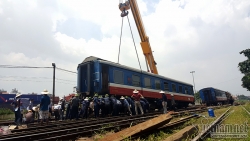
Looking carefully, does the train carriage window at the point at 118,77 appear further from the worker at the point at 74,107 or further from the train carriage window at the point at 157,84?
the train carriage window at the point at 157,84

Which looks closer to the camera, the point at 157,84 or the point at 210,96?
the point at 157,84

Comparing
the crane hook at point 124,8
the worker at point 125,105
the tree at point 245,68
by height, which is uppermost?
the crane hook at point 124,8

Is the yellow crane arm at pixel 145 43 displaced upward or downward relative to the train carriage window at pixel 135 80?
upward

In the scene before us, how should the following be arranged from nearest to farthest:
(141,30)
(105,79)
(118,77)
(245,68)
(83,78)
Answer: (105,79), (118,77), (83,78), (141,30), (245,68)

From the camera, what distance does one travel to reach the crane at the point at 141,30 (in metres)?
16.9

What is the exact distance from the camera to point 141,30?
62.7 ft

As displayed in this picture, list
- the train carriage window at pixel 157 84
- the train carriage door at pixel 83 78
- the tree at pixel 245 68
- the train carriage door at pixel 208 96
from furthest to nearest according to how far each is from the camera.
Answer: the tree at pixel 245 68 → the train carriage door at pixel 208 96 → the train carriage window at pixel 157 84 → the train carriage door at pixel 83 78

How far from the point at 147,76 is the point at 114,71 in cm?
406

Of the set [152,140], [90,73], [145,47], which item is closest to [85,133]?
[152,140]

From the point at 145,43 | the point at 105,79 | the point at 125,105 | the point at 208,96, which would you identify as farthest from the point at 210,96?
the point at 105,79

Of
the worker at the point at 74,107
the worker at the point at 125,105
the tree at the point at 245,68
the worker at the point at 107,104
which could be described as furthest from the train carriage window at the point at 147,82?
the tree at the point at 245,68

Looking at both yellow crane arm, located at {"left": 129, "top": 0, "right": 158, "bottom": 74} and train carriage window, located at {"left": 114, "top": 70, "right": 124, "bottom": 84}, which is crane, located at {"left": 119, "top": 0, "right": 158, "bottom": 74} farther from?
train carriage window, located at {"left": 114, "top": 70, "right": 124, "bottom": 84}

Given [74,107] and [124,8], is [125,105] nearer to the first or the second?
[74,107]

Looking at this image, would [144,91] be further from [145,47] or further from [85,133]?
[85,133]
